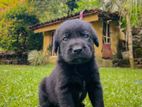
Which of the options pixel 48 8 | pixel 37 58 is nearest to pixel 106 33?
pixel 37 58

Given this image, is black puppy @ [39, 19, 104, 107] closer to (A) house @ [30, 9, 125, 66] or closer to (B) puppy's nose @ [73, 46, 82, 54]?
(B) puppy's nose @ [73, 46, 82, 54]

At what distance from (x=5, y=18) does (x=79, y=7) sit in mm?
8320

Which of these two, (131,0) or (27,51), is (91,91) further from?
(27,51)

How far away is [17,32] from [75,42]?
105 feet

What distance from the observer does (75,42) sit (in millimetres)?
5055

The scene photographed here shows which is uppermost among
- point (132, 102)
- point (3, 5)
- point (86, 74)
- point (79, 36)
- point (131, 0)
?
point (3, 5)

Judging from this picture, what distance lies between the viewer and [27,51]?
3600cm

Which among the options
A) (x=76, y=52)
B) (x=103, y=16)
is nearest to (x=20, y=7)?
(x=103, y=16)

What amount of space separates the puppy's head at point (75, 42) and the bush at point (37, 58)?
26596 millimetres

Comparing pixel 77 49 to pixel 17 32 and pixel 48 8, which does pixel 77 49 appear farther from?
pixel 48 8

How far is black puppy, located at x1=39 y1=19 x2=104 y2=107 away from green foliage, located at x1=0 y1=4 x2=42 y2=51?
3090 centimetres

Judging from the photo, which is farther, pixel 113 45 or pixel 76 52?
pixel 113 45

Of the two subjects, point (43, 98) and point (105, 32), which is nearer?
point (43, 98)

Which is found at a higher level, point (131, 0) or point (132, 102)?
point (131, 0)
